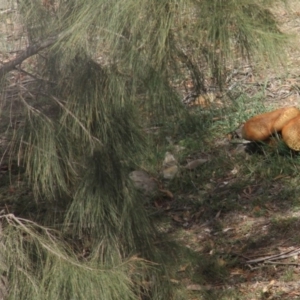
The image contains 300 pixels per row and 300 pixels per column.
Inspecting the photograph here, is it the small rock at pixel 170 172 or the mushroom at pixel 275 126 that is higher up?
the mushroom at pixel 275 126

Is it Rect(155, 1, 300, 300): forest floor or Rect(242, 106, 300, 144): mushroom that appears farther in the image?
Rect(242, 106, 300, 144): mushroom

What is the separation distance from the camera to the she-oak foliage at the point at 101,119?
2381mm

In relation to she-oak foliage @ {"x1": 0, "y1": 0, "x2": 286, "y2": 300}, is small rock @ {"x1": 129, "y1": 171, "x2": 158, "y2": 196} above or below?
below

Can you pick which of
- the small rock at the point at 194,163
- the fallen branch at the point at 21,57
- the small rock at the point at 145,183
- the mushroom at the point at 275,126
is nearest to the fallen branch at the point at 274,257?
the mushroom at the point at 275,126

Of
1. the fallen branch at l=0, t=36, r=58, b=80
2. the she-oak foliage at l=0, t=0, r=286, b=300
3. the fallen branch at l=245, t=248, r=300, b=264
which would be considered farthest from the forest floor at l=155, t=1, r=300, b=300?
the fallen branch at l=0, t=36, r=58, b=80

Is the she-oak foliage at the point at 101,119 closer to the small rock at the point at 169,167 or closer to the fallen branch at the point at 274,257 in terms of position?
the fallen branch at the point at 274,257

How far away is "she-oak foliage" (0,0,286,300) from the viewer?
238 cm

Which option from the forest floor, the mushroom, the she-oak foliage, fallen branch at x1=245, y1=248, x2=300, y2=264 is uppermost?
the she-oak foliage

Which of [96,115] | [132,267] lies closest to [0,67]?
[96,115]

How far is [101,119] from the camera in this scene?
111 inches

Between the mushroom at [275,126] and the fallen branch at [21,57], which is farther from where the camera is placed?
the mushroom at [275,126]

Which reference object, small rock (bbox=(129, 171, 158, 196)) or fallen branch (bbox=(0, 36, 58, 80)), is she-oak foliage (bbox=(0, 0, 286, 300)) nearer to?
fallen branch (bbox=(0, 36, 58, 80))

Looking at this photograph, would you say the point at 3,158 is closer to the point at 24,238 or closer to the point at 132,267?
the point at 24,238

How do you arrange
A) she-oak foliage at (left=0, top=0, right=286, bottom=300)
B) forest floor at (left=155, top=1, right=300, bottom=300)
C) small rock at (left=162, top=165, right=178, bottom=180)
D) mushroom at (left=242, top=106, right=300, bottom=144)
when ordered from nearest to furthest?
she-oak foliage at (left=0, top=0, right=286, bottom=300) < forest floor at (left=155, top=1, right=300, bottom=300) < mushroom at (left=242, top=106, right=300, bottom=144) < small rock at (left=162, top=165, right=178, bottom=180)
